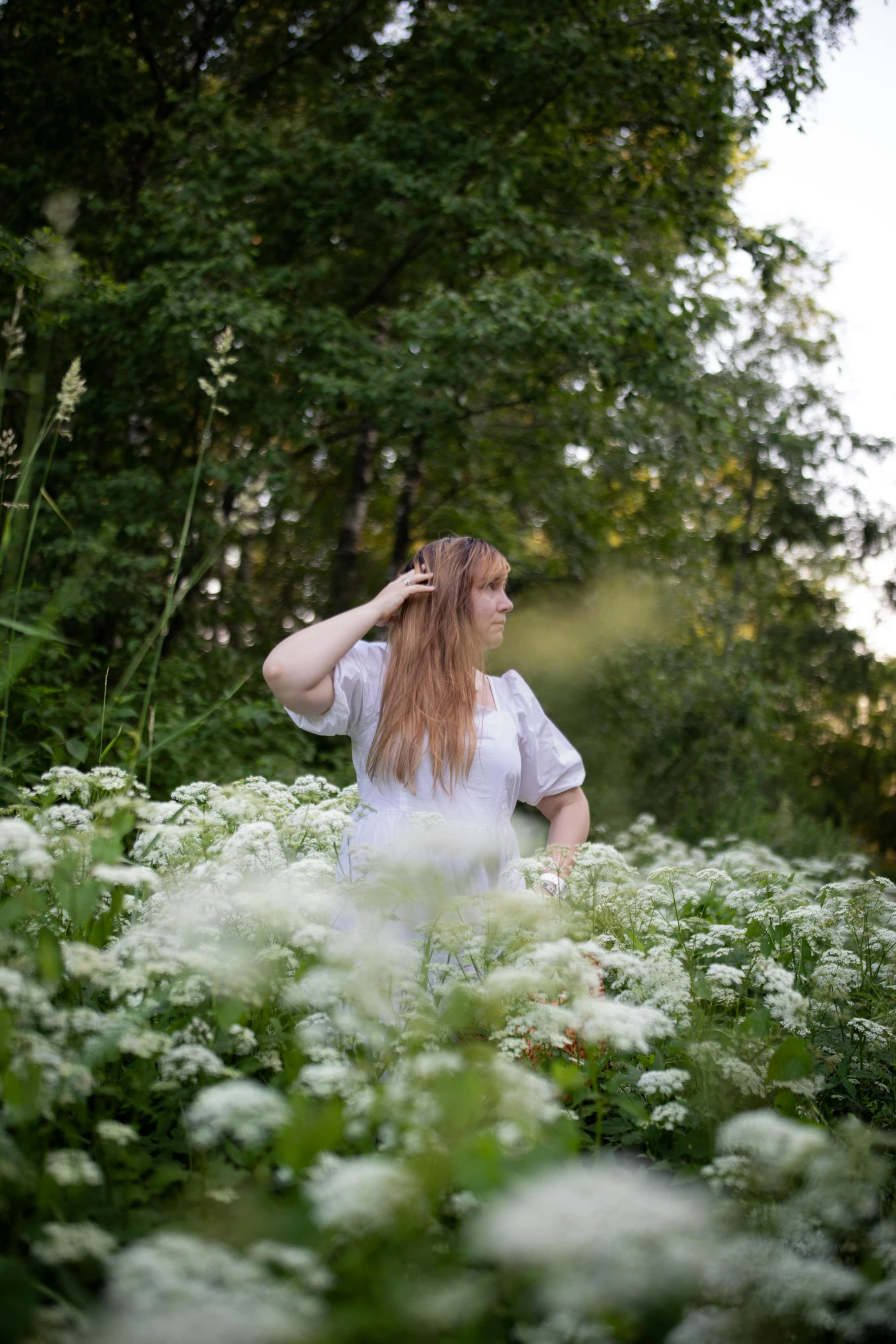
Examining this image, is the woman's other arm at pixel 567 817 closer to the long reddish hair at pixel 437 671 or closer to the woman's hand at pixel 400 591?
the long reddish hair at pixel 437 671

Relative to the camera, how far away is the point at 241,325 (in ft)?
21.2

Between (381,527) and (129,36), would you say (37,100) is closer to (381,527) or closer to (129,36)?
(129,36)

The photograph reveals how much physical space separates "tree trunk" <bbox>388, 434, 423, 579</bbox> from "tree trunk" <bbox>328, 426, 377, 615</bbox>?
15.7 inches

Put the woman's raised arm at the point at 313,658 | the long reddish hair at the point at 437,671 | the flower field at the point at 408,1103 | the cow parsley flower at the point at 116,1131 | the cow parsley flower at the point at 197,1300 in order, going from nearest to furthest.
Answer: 1. the cow parsley flower at the point at 197,1300
2. the flower field at the point at 408,1103
3. the cow parsley flower at the point at 116,1131
4. the woman's raised arm at the point at 313,658
5. the long reddish hair at the point at 437,671

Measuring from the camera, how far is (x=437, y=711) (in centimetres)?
271

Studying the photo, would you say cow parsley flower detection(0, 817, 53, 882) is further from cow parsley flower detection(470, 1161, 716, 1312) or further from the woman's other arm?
the woman's other arm

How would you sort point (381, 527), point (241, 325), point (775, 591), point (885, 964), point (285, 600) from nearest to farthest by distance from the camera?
point (885, 964) → point (241, 325) → point (285, 600) → point (381, 527) → point (775, 591)

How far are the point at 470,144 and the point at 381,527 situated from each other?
20.0 feet

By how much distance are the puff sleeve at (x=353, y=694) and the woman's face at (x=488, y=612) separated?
31 cm

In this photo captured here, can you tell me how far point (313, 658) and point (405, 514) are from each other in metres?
7.23

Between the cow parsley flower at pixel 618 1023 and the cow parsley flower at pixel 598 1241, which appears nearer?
the cow parsley flower at pixel 598 1241

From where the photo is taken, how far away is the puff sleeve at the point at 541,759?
294cm

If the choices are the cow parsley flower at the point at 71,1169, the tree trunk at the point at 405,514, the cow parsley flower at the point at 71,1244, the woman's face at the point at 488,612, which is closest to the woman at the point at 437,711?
the woman's face at the point at 488,612

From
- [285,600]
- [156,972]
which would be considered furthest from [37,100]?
[156,972]
